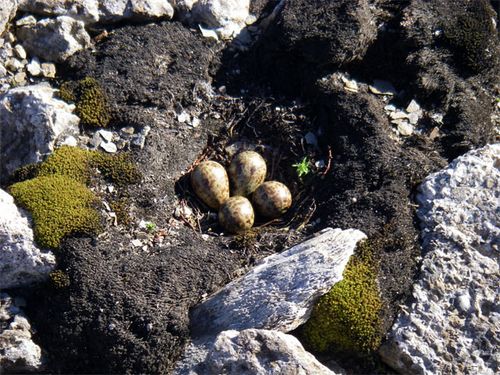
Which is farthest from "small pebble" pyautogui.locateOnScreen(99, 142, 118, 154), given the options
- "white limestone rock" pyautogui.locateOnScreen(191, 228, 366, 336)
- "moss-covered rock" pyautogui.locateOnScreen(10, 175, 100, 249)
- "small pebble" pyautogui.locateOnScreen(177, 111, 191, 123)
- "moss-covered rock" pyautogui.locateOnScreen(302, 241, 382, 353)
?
"moss-covered rock" pyautogui.locateOnScreen(302, 241, 382, 353)

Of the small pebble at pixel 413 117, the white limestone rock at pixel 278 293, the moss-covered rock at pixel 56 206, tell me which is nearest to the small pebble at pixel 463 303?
the white limestone rock at pixel 278 293

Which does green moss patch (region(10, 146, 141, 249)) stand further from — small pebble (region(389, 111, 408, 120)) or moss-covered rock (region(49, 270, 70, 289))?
small pebble (region(389, 111, 408, 120))

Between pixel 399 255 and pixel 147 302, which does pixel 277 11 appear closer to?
pixel 399 255

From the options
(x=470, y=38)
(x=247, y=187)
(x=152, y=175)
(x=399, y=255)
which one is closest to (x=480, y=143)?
(x=470, y=38)

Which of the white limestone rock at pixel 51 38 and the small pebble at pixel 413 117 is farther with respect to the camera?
the small pebble at pixel 413 117

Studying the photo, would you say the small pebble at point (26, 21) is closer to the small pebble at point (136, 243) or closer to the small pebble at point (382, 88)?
the small pebble at point (136, 243)
